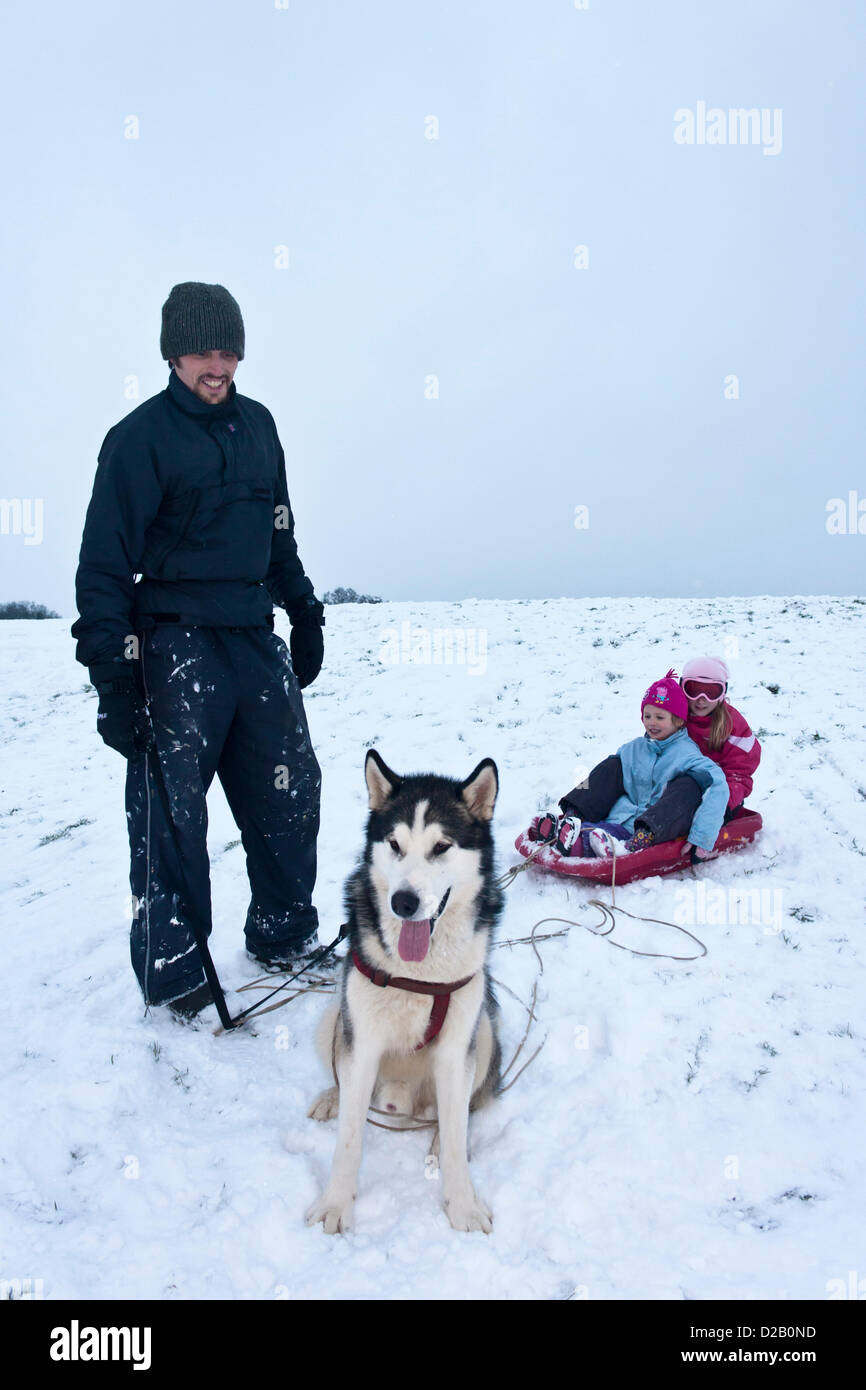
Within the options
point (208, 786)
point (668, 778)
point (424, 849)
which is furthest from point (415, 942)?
point (668, 778)

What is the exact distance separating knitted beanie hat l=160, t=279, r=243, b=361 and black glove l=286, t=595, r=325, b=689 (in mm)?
1446

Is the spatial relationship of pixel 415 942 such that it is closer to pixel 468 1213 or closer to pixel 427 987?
pixel 427 987

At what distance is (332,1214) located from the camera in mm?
2311

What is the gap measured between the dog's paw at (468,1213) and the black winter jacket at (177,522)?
2.48 metres

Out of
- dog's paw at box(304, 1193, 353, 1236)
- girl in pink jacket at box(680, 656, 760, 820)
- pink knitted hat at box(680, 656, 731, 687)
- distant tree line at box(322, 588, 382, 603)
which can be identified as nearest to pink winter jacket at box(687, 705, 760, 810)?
girl in pink jacket at box(680, 656, 760, 820)

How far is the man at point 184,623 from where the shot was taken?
122 inches

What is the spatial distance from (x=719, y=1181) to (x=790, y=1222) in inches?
9.7

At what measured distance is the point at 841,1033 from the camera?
310cm

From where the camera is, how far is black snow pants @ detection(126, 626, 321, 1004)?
3.29 meters

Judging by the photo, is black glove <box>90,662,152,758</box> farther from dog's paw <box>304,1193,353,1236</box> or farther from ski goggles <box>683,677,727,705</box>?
ski goggles <box>683,677,727,705</box>

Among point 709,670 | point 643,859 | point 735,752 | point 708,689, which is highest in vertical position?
point 709,670

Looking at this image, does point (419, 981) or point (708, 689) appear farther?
point (708, 689)

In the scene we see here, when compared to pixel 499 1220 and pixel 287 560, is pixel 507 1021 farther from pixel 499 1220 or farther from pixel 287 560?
pixel 287 560

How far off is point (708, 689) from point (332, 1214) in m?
4.14
